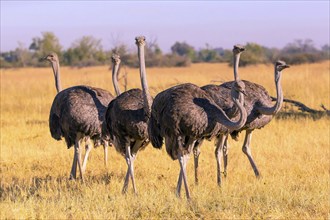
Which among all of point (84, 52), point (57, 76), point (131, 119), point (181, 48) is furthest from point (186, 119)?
point (181, 48)

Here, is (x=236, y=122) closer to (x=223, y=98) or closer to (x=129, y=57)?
(x=223, y=98)

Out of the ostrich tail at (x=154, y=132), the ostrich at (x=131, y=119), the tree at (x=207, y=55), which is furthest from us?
the tree at (x=207, y=55)

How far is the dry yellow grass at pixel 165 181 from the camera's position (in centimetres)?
616

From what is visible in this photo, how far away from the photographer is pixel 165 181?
825 centimetres

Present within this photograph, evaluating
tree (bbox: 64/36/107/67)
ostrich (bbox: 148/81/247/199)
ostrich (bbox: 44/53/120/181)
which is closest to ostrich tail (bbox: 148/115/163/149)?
ostrich (bbox: 148/81/247/199)

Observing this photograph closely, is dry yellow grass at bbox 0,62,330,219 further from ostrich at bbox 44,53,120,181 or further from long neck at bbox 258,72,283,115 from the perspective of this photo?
long neck at bbox 258,72,283,115

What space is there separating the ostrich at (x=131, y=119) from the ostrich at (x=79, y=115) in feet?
1.93

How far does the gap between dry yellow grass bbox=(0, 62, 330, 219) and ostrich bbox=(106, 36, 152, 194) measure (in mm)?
492

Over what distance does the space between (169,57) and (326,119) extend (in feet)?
106

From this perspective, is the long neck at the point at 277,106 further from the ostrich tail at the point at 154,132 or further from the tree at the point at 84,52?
the tree at the point at 84,52

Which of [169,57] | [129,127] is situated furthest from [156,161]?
[169,57]

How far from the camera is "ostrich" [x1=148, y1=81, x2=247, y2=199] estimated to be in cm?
658

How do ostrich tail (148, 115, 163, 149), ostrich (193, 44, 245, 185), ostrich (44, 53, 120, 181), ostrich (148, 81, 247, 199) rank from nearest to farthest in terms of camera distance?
ostrich (148, 81, 247, 199) < ostrich tail (148, 115, 163, 149) < ostrich (193, 44, 245, 185) < ostrich (44, 53, 120, 181)

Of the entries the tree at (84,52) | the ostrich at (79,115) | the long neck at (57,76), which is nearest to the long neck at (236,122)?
the ostrich at (79,115)
